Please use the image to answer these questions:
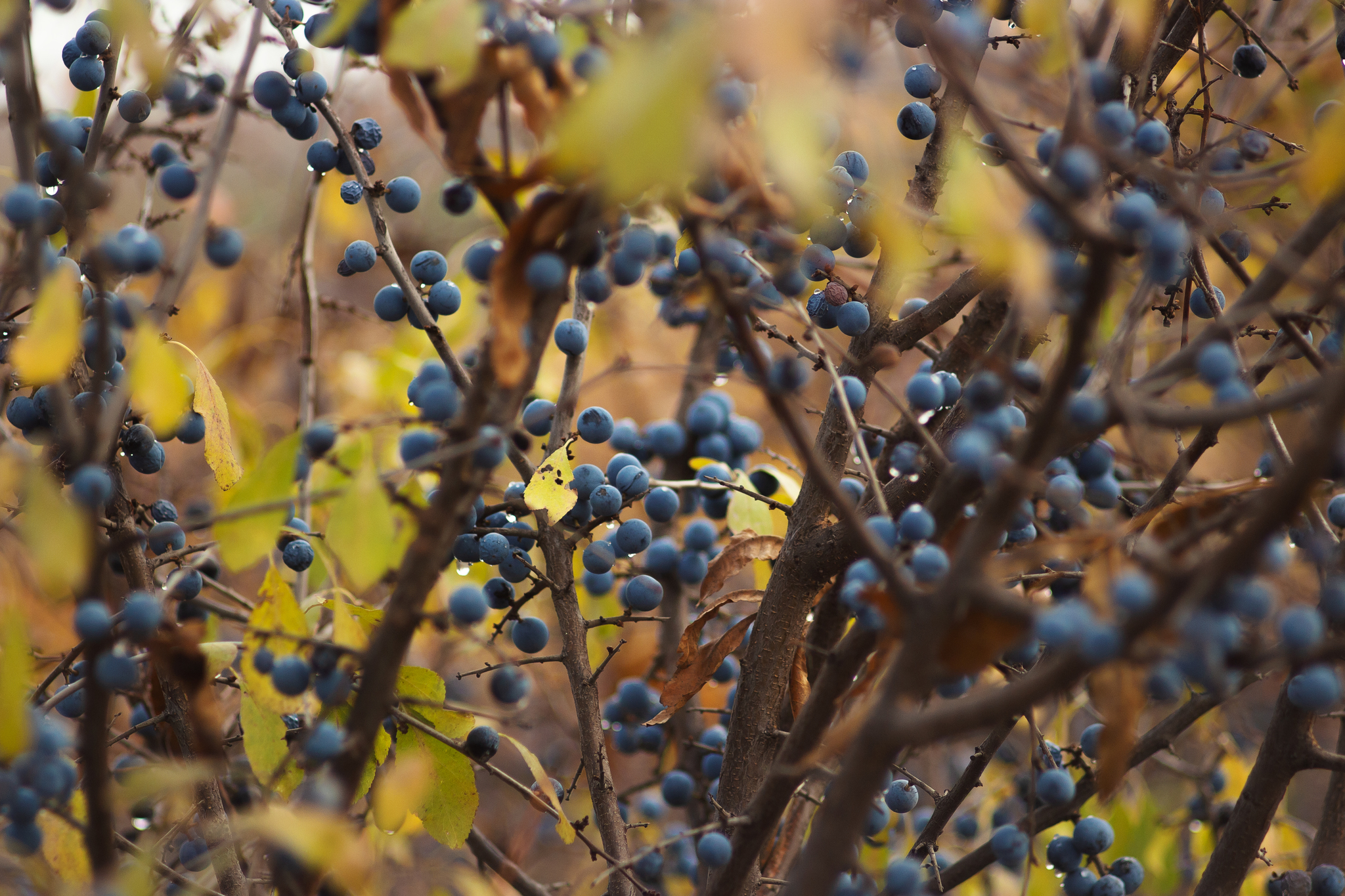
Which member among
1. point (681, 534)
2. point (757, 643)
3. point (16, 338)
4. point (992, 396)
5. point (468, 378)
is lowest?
point (681, 534)

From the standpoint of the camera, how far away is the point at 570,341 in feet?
5.81

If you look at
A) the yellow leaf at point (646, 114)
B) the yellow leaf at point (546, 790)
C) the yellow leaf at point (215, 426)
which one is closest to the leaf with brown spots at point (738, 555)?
the yellow leaf at point (546, 790)

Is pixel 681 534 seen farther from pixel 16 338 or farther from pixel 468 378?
pixel 16 338

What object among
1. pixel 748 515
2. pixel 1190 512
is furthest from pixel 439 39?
pixel 748 515

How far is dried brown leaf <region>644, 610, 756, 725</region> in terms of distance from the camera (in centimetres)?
174

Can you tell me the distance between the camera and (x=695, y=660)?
1.76 meters

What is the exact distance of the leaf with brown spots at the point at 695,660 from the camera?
1735 millimetres

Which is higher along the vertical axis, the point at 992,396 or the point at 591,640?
the point at 992,396

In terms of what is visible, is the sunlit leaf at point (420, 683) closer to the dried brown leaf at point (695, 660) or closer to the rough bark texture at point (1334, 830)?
the dried brown leaf at point (695, 660)

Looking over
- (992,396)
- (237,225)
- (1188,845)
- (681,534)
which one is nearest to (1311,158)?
(992,396)

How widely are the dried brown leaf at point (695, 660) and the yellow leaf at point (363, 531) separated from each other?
31.5 inches

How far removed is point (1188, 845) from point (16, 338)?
3.02 meters

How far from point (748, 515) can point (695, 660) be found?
0.39 m

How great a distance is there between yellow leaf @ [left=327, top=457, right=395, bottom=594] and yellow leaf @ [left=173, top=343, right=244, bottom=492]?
81 centimetres
